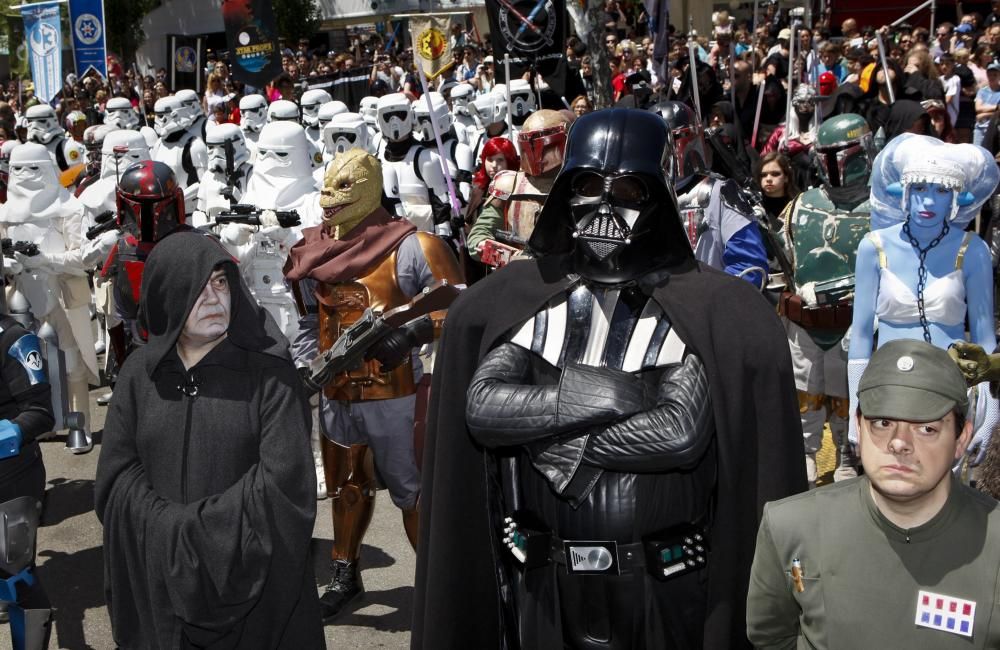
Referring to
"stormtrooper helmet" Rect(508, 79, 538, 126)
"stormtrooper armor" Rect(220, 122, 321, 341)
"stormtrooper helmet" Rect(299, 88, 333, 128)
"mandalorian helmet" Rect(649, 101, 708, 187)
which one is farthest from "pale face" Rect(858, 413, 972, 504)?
"stormtrooper helmet" Rect(299, 88, 333, 128)

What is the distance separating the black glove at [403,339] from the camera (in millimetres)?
5051

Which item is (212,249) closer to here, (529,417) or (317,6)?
(529,417)

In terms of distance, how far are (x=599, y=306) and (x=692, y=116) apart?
11.3ft

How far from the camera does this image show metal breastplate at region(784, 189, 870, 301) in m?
6.04

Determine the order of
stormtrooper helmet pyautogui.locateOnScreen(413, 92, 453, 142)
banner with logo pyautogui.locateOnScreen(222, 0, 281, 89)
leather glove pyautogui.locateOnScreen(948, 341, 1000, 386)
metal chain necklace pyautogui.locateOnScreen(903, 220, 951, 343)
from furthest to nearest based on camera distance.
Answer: banner with logo pyautogui.locateOnScreen(222, 0, 281, 89), stormtrooper helmet pyautogui.locateOnScreen(413, 92, 453, 142), metal chain necklace pyautogui.locateOnScreen(903, 220, 951, 343), leather glove pyautogui.locateOnScreen(948, 341, 1000, 386)

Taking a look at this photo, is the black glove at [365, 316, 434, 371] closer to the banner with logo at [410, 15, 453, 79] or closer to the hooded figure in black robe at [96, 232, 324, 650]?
the hooded figure in black robe at [96, 232, 324, 650]

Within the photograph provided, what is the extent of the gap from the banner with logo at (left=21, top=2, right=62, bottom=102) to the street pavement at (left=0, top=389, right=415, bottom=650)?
9.37 metres

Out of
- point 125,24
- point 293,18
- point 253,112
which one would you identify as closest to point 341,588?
point 253,112

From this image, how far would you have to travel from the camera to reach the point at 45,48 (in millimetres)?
15695

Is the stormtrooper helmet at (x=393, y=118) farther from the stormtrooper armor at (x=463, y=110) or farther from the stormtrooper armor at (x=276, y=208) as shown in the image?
the stormtrooper armor at (x=463, y=110)

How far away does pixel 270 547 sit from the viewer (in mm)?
3590

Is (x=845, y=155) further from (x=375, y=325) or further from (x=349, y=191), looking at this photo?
(x=375, y=325)

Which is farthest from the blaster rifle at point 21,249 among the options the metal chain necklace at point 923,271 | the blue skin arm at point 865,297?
the metal chain necklace at point 923,271

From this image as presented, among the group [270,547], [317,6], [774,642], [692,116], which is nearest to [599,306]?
[774,642]
